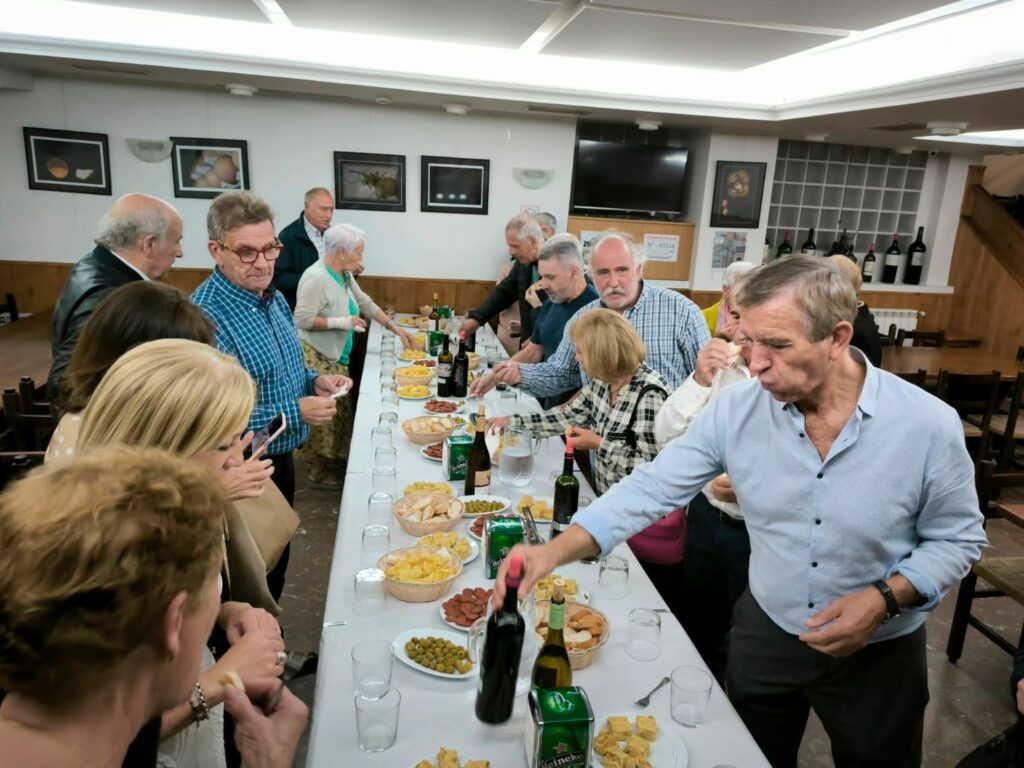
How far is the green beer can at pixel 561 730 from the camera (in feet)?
3.71

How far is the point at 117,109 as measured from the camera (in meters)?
6.00

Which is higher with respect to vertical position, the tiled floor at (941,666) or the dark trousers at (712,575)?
the dark trousers at (712,575)

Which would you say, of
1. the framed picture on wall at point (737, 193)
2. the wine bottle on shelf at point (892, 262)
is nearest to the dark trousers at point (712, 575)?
the framed picture on wall at point (737, 193)

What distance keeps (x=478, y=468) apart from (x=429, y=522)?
0.41 m

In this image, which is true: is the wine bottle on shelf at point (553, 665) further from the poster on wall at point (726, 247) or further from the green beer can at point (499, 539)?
the poster on wall at point (726, 247)

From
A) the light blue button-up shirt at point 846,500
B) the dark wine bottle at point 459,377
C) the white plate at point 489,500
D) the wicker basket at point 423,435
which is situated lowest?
the white plate at point 489,500

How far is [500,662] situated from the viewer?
131cm

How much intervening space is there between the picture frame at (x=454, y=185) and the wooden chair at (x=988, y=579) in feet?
16.5

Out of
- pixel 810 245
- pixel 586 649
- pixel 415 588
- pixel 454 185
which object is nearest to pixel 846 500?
pixel 586 649

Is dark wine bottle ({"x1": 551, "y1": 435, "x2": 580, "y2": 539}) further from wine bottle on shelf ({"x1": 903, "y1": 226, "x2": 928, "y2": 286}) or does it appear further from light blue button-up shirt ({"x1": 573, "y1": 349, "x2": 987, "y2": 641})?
wine bottle on shelf ({"x1": 903, "y1": 226, "x2": 928, "y2": 286})

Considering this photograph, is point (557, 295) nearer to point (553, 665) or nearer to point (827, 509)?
point (827, 509)

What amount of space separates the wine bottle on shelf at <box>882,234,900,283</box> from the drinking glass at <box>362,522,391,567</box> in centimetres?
765

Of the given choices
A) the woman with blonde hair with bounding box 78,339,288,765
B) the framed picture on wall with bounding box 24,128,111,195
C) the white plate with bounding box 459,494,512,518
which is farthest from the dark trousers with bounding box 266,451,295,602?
the framed picture on wall with bounding box 24,128,111,195

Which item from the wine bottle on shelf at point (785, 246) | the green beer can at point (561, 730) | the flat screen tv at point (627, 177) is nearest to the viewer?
the green beer can at point (561, 730)
